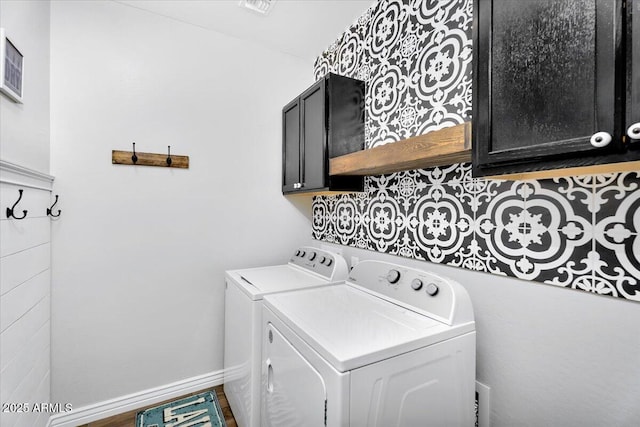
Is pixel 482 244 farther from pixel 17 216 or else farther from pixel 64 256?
pixel 64 256

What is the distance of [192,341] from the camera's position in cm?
210

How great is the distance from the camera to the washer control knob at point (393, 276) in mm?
1392

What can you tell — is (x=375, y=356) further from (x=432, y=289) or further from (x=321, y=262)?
(x=321, y=262)

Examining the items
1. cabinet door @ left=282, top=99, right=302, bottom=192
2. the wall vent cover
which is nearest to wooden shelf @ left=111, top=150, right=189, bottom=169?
cabinet door @ left=282, top=99, right=302, bottom=192

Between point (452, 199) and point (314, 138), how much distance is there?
973 mm

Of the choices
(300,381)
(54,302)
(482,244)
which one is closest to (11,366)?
(54,302)

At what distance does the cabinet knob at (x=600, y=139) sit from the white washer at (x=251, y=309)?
52.4 inches

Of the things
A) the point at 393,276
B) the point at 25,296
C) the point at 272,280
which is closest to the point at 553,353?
the point at 393,276

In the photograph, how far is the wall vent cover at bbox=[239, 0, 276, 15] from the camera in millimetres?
1851

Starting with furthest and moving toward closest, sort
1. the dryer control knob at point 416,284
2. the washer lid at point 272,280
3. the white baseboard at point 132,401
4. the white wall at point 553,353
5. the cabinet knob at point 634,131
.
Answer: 1. the white baseboard at point 132,401
2. the washer lid at point 272,280
3. the dryer control knob at point 416,284
4. the white wall at point 553,353
5. the cabinet knob at point 634,131

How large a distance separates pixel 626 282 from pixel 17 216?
7.56ft

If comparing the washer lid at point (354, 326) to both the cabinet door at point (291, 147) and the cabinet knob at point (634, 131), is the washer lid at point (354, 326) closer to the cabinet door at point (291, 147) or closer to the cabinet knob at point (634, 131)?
the cabinet knob at point (634, 131)

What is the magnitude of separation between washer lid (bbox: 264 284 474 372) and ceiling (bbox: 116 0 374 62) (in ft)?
5.94

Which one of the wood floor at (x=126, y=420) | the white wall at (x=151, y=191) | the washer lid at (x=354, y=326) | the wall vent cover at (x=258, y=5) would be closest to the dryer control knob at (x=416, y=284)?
the washer lid at (x=354, y=326)
